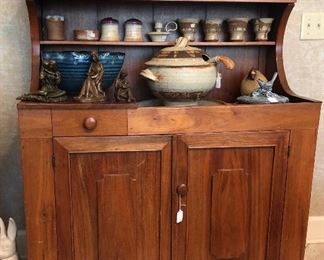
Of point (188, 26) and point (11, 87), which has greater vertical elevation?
point (188, 26)

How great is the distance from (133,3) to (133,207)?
30.3 inches

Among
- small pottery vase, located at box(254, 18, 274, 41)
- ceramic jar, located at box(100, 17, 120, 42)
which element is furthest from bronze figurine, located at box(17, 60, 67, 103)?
small pottery vase, located at box(254, 18, 274, 41)

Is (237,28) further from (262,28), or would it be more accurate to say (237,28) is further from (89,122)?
(89,122)


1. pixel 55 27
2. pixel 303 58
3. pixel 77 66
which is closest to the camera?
pixel 77 66

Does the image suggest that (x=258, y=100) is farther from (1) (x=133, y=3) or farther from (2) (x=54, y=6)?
(2) (x=54, y=6)

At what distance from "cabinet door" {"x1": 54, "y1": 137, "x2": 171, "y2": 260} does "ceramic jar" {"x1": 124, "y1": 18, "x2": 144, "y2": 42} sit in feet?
1.42

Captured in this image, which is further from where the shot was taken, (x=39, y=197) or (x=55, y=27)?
(x=55, y=27)

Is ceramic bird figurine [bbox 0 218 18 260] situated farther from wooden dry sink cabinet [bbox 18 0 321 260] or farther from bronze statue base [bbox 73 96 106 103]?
bronze statue base [bbox 73 96 106 103]

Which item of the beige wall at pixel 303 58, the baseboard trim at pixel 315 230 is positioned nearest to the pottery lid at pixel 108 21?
the beige wall at pixel 303 58

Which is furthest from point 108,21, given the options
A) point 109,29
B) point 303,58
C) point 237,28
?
point 303,58

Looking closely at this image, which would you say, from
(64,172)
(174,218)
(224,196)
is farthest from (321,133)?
(64,172)

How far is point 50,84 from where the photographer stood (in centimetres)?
122

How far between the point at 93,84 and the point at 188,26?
47 cm

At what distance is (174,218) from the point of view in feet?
4.11
